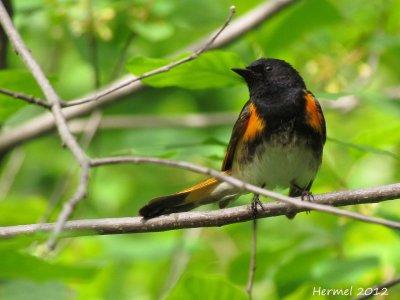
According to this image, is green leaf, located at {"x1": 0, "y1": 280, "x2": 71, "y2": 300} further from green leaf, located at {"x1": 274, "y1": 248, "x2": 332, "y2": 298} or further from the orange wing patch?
the orange wing patch

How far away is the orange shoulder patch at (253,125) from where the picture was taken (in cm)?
457

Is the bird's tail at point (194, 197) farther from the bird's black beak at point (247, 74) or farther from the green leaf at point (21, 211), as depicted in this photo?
the green leaf at point (21, 211)

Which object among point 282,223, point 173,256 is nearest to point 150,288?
point 173,256

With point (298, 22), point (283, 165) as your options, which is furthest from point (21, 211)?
point (298, 22)

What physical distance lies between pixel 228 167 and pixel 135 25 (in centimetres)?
103

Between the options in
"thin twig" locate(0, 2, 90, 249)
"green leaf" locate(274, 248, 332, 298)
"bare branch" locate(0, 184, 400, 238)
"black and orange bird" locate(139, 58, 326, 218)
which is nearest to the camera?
"thin twig" locate(0, 2, 90, 249)

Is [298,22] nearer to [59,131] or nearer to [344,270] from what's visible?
[344,270]

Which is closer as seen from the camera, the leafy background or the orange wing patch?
the leafy background

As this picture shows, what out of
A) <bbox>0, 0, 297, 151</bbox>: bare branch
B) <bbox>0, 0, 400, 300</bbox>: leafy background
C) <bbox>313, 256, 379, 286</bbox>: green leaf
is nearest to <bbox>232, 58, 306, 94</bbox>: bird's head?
<bbox>0, 0, 400, 300</bbox>: leafy background

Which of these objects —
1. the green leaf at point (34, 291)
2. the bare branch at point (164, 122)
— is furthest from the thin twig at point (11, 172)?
the green leaf at point (34, 291)

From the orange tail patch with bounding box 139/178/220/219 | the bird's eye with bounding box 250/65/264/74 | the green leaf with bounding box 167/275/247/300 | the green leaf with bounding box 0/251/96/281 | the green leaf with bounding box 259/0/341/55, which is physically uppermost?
the green leaf with bounding box 259/0/341/55

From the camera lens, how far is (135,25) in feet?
16.4

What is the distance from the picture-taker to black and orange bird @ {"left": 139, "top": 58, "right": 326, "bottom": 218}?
450 cm

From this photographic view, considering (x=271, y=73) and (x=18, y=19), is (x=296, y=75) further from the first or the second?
(x=18, y=19)
